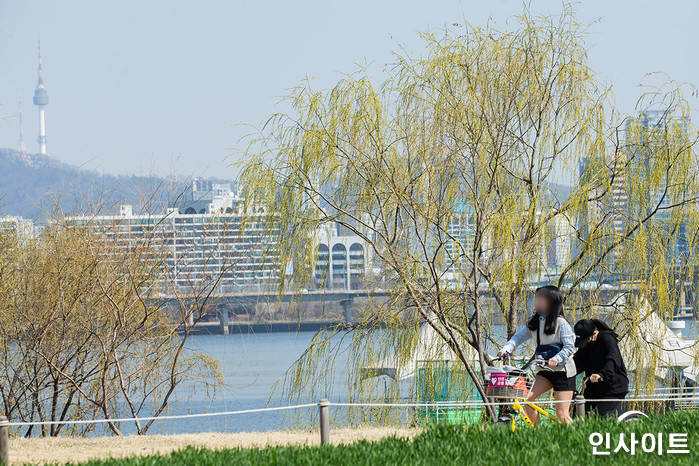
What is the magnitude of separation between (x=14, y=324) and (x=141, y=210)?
220 cm

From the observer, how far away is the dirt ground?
7.37 meters

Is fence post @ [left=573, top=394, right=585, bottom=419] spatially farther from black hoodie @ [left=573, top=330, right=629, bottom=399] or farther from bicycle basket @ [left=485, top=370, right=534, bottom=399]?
bicycle basket @ [left=485, top=370, right=534, bottom=399]

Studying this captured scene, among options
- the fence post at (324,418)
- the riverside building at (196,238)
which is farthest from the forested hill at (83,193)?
the fence post at (324,418)

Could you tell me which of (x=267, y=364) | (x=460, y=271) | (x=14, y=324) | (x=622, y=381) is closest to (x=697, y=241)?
(x=460, y=271)

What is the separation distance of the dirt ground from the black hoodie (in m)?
1.83

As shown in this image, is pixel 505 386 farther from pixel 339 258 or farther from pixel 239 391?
pixel 239 391

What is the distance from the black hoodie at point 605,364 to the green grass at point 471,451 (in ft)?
1.76

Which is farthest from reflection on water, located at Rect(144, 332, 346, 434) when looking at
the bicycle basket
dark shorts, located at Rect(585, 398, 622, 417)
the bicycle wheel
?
the bicycle wheel

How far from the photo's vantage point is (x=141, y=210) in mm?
11250

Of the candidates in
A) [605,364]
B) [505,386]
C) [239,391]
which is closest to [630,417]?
[605,364]

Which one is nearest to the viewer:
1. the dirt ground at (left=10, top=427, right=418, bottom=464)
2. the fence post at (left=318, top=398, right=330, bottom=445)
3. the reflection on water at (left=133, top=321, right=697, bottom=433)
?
the fence post at (left=318, top=398, right=330, bottom=445)

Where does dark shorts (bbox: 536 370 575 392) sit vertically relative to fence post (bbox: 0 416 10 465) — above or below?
above

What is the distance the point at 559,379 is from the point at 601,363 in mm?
408

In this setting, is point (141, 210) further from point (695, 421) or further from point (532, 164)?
point (695, 421)
